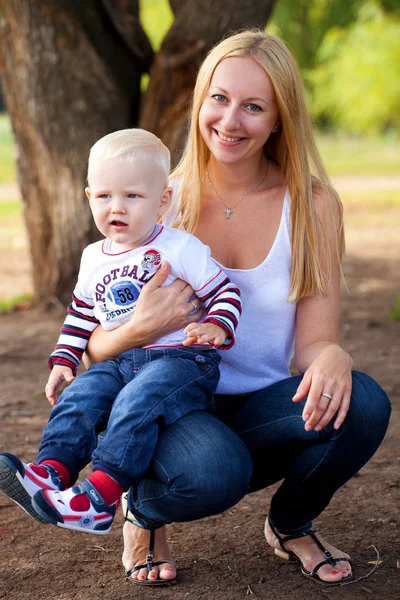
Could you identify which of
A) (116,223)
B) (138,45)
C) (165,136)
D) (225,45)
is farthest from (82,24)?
(116,223)

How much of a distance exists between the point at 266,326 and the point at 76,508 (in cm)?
90

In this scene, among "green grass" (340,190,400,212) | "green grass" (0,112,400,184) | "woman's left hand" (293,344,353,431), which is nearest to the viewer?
"woman's left hand" (293,344,353,431)

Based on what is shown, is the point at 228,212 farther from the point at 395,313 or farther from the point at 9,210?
the point at 9,210

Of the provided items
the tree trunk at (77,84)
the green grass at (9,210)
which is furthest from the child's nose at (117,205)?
the green grass at (9,210)

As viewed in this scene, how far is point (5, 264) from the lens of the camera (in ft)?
29.1

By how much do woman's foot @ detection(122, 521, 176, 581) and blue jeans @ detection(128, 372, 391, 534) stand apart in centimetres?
9

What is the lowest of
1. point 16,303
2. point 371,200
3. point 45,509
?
point 371,200

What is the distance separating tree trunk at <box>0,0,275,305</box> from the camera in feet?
17.9

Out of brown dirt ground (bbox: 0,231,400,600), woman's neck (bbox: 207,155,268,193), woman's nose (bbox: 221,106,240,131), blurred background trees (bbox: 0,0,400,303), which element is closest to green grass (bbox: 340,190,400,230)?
blurred background trees (bbox: 0,0,400,303)

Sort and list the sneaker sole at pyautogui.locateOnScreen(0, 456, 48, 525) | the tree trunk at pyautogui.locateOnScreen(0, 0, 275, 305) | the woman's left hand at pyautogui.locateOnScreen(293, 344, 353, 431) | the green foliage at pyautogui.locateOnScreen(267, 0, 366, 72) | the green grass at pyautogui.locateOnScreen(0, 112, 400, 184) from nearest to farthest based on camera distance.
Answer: the sneaker sole at pyautogui.locateOnScreen(0, 456, 48, 525)
the woman's left hand at pyautogui.locateOnScreen(293, 344, 353, 431)
the tree trunk at pyautogui.locateOnScreen(0, 0, 275, 305)
the green foliage at pyautogui.locateOnScreen(267, 0, 366, 72)
the green grass at pyautogui.locateOnScreen(0, 112, 400, 184)

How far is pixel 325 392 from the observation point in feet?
8.17

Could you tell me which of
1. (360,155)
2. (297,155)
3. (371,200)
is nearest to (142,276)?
(297,155)

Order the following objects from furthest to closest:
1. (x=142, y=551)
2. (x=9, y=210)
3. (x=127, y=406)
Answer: (x=9, y=210) → (x=142, y=551) → (x=127, y=406)

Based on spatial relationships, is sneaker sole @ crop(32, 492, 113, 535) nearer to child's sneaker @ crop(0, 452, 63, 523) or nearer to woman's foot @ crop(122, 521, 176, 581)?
child's sneaker @ crop(0, 452, 63, 523)
